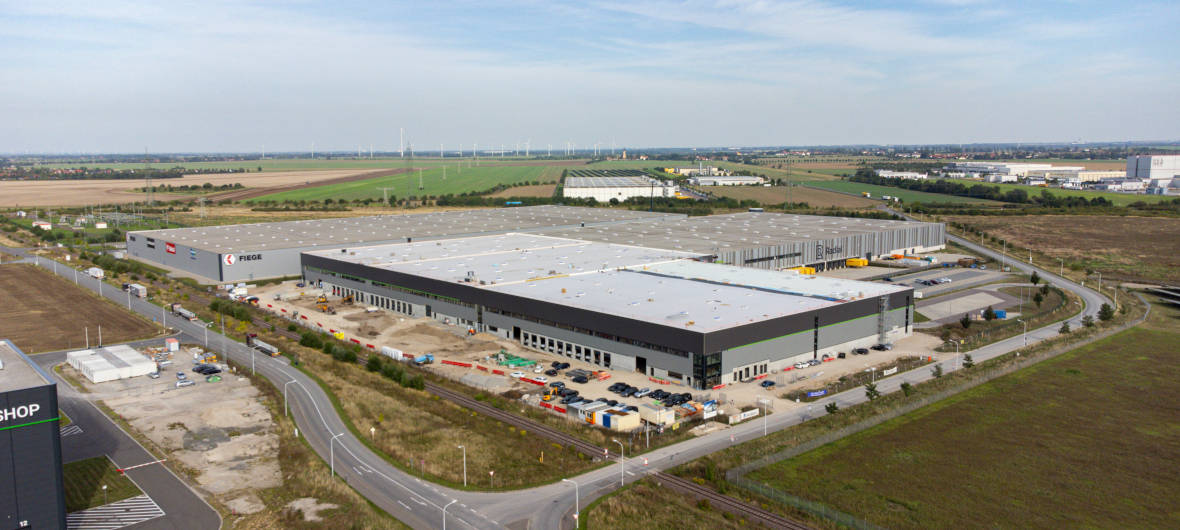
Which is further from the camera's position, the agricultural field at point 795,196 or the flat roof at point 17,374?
the agricultural field at point 795,196

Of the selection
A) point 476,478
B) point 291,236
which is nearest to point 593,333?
point 476,478

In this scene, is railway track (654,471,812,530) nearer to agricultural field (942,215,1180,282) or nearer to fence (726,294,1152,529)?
fence (726,294,1152,529)

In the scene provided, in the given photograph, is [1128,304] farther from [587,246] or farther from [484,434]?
[484,434]

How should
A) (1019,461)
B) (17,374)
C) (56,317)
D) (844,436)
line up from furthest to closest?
(56,317) → (844,436) → (1019,461) → (17,374)

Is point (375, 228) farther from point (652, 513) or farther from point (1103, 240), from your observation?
point (1103, 240)

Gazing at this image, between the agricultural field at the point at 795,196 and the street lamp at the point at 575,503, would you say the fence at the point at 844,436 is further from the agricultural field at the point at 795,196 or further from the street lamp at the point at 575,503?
the agricultural field at the point at 795,196

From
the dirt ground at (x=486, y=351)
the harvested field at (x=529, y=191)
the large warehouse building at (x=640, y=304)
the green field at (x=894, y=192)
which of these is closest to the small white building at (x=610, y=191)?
the harvested field at (x=529, y=191)

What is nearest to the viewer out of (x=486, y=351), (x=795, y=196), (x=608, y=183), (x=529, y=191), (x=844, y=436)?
(x=844, y=436)
